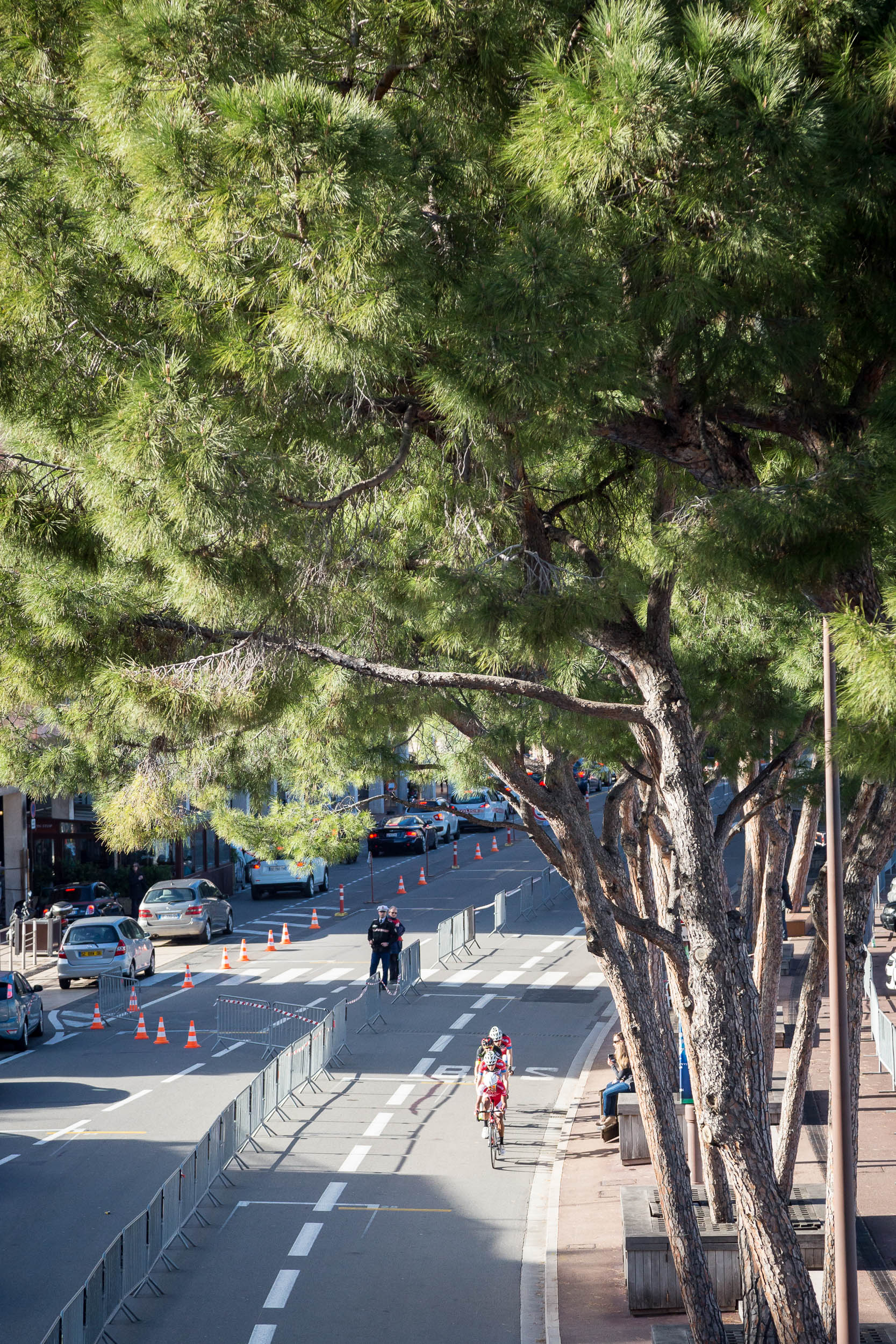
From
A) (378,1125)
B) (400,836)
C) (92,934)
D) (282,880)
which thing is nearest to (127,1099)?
(378,1125)

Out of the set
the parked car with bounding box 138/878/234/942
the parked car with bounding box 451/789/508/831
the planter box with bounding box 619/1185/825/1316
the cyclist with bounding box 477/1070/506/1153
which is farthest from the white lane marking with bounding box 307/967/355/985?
the parked car with bounding box 451/789/508/831

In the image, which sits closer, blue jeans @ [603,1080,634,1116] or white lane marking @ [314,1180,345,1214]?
white lane marking @ [314,1180,345,1214]

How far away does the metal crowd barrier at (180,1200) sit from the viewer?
370 inches

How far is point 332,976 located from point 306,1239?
14.3 meters

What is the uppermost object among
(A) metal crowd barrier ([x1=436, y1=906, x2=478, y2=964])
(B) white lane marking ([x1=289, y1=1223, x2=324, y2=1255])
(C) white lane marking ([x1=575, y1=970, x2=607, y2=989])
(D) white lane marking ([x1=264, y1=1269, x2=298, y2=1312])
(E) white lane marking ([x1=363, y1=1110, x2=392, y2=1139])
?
(A) metal crowd barrier ([x1=436, y1=906, x2=478, y2=964])

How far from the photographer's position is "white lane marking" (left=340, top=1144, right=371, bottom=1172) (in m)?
15.0

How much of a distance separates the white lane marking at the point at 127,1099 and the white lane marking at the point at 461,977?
940 centimetres

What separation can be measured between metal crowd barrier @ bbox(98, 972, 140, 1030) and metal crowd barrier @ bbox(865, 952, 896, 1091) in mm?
12969

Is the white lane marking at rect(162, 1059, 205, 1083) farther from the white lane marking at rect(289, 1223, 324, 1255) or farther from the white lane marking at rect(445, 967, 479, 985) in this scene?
the white lane marking at rect(445, 967, 479, 985)

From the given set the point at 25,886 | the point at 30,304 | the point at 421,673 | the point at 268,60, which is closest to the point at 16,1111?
the point at 421,673

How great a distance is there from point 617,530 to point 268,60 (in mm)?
4559

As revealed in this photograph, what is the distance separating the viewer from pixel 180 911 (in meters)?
32.5

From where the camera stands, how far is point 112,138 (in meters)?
7.00

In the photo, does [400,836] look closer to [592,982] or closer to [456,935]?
[456,935]
